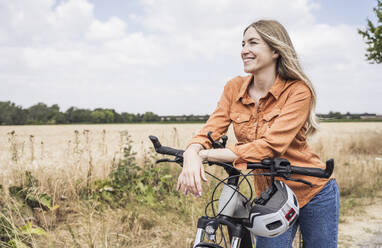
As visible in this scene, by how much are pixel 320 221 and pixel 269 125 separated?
0.77 metres

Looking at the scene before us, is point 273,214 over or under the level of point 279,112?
under

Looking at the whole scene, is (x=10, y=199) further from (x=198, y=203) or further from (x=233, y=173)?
(x=233, y=173)

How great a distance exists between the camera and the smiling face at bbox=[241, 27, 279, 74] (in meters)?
2.24

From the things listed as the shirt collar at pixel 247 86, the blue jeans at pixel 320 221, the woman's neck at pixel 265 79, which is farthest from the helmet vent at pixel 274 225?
the woman's neck at pixel 265 79

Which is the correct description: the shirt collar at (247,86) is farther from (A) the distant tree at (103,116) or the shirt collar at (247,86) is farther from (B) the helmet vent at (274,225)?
(A) the distant tree at (103,116)

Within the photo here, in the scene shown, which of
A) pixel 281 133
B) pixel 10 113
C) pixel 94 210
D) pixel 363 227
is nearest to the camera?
pixel 281 133

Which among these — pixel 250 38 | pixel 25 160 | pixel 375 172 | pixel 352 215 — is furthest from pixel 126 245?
pixel 375 172

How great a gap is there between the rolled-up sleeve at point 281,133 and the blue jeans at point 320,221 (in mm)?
559

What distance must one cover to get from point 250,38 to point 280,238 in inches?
55.0

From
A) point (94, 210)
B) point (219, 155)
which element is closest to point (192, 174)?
point (219, 155)

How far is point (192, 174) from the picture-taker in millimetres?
1819

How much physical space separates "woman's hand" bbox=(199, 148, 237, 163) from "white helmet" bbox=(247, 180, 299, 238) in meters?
0.28

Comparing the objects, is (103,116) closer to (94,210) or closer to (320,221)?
(94,210)

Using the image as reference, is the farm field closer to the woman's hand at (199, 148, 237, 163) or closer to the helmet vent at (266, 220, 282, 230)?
the woman's hand at (199, 148, 237, 163)
